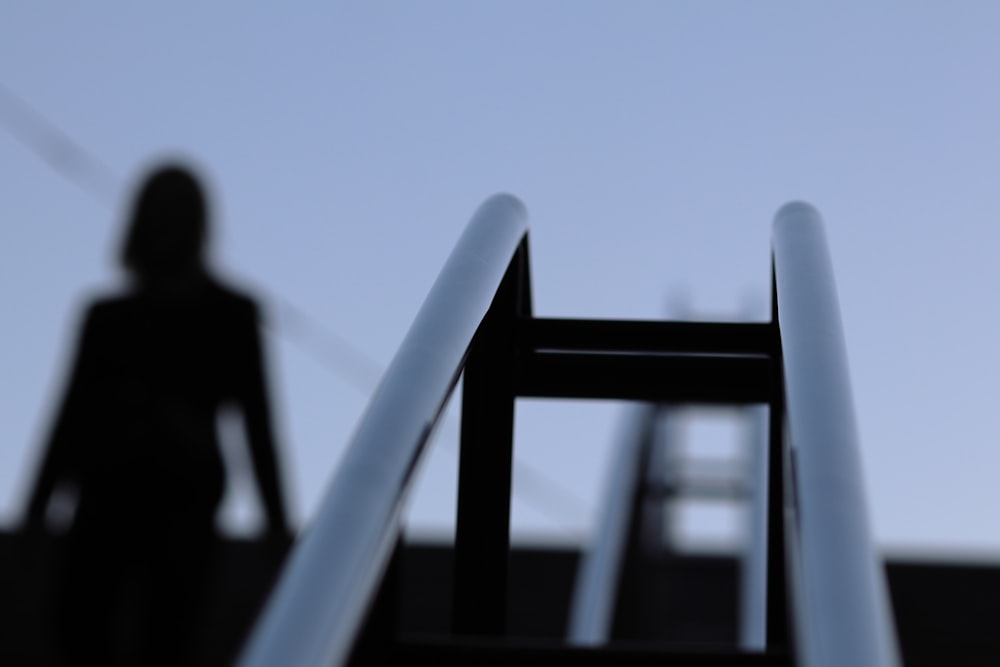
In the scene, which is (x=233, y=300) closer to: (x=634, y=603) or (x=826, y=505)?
(x=826, y=505)

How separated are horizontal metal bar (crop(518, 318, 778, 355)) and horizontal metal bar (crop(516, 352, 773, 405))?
0.01 meters

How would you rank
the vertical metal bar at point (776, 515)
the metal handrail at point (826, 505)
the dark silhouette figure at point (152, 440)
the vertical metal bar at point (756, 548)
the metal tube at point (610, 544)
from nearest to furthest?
1. the metal handrail at point (826, 505)
2. the vertical metal bar at point (776, 515)
3. the vertical metal bar at point (756, 548)
4. the dark silhouette figure at point (152, 440)
5. the metal tube at point (610, 544)

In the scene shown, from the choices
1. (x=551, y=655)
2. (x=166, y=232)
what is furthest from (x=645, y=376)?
(x=166, y=232)

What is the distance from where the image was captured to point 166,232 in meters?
1.92

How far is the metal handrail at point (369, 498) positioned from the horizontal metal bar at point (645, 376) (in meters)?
0.27

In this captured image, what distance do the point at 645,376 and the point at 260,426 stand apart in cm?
61

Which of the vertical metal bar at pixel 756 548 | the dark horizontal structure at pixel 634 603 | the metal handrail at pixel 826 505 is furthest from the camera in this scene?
the dark horizontal structure at pixel 634 603

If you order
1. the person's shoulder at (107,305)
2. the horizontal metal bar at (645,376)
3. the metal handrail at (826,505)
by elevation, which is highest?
the person's shoulder at (107,305)

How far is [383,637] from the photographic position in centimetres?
125

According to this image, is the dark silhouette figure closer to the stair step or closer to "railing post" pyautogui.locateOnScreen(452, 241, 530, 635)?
"railing post" pyautogui.locateOnScreen(452, 241, 530, 635)

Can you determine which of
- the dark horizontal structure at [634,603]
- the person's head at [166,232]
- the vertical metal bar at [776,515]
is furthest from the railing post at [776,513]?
the dark horizontal structure at [634,603]

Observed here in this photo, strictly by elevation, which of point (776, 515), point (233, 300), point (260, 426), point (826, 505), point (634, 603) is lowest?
point (826, 505)

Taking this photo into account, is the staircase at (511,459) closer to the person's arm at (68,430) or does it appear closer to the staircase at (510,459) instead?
the staircase at (510,459)

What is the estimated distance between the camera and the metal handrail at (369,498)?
0.86 m
